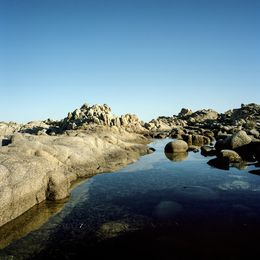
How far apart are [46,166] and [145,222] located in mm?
8331

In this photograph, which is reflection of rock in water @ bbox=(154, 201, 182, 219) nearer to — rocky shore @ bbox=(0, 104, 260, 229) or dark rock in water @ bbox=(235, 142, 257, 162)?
rocky shore @ bbox=(0, 104, 260, 229)

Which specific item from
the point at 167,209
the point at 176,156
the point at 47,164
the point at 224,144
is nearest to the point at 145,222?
the point at 167,209

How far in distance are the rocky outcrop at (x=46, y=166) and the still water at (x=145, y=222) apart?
0.85 meters

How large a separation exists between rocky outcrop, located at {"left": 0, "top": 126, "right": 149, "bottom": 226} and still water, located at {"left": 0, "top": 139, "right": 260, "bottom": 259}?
852mm

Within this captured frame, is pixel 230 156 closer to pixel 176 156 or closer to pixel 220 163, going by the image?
pixel 220 163

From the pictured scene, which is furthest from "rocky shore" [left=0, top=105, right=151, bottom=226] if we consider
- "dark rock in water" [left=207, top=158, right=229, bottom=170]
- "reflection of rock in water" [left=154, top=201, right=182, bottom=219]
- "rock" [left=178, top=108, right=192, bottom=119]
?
"rock" [left=178, top=108, right=192, bottom=119]

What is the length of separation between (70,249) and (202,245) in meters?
5.38

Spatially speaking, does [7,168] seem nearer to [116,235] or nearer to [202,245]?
[116,235]

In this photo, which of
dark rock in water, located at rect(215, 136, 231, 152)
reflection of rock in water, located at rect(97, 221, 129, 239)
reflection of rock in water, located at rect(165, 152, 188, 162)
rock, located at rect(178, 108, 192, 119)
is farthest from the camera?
rock, located at rect(178, 108, 192, 119)

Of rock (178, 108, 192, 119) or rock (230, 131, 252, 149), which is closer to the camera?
rock (230, 131, 252, 149)

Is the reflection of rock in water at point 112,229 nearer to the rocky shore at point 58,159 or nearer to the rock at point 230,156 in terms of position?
the rocky shore at point 58,159

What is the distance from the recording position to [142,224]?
14.1m

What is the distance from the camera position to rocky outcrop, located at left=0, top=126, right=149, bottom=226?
15.5m

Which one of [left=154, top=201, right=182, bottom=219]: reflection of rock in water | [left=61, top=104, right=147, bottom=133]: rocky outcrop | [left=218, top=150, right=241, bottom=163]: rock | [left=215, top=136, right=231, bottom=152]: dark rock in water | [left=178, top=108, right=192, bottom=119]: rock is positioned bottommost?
[left=154, top=201, right=182, bottom=219]: reflection of rock in water
